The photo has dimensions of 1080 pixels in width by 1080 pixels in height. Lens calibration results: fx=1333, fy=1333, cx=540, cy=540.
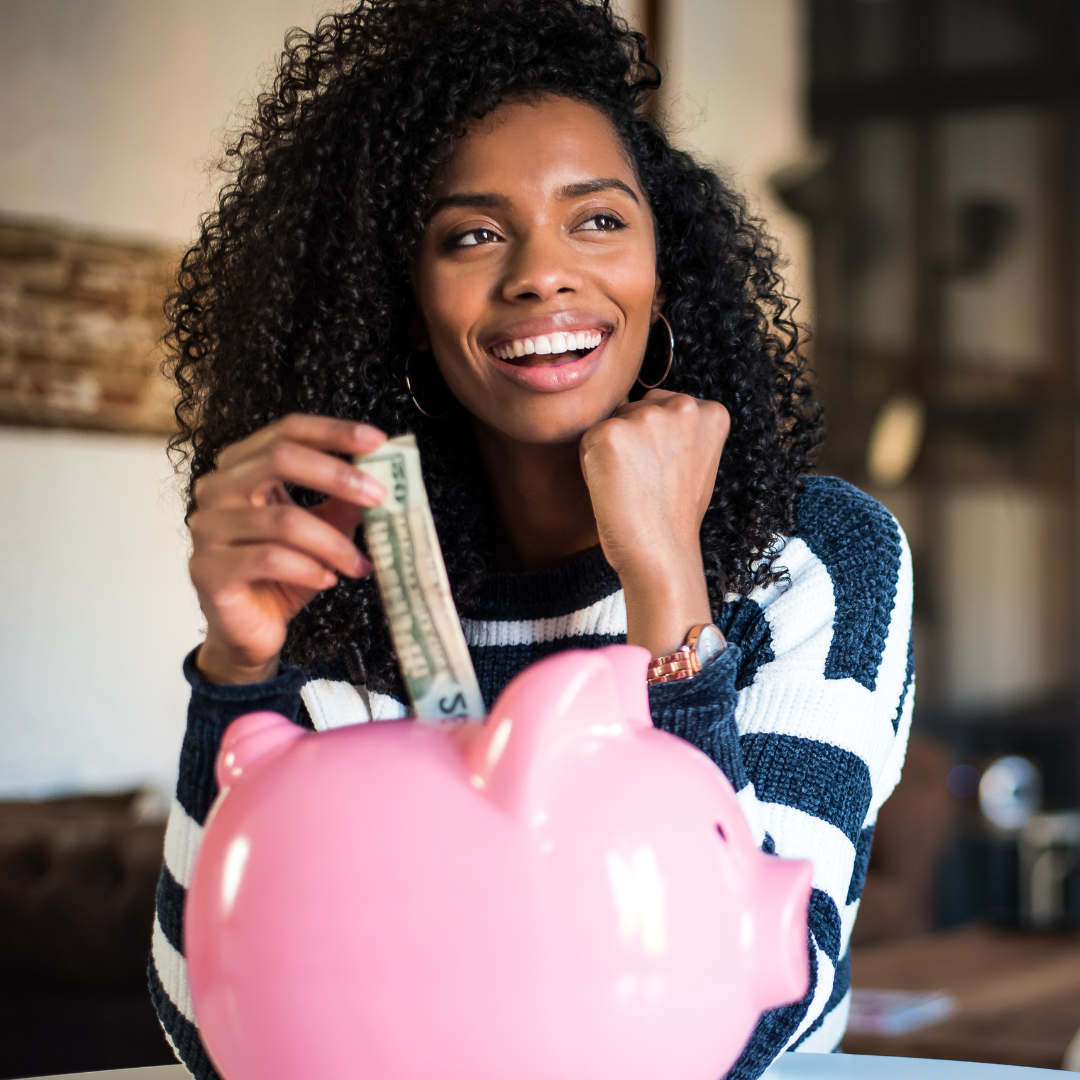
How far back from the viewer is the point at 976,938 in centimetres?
305

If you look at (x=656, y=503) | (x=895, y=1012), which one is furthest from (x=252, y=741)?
(x=895, y=1012)

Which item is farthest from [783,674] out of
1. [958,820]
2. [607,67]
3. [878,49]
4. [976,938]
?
[878,49]

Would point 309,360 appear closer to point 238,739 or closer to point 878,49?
point 238,739

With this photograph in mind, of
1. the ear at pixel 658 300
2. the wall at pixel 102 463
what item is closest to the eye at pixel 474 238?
the ear at pixel 658 300

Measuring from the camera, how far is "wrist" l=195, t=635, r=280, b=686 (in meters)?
0.73

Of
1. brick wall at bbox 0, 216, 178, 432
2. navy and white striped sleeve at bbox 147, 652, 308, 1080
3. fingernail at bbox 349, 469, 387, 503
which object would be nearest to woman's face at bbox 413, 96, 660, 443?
navy and white striped sleeve at bbox 147, 652, 308, 1080

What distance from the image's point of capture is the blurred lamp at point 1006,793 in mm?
4598

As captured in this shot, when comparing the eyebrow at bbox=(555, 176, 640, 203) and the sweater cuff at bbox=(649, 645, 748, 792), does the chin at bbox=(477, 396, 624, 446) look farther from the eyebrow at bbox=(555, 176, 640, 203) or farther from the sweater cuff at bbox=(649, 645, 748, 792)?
the sweater cuff at bbox=(649, 645, 748, 792)

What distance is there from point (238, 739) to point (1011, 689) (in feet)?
15.7

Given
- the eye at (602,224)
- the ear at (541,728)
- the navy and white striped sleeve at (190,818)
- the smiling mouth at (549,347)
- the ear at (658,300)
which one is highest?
the eye at (602,224)

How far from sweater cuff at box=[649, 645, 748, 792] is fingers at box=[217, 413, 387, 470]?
9.2 inches

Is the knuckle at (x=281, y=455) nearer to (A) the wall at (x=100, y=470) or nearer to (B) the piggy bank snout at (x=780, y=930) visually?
(B) the piggy bank snout at (x=780, y=930)

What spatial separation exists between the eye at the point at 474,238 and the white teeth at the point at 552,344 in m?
0.09

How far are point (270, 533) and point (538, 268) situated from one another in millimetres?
432
